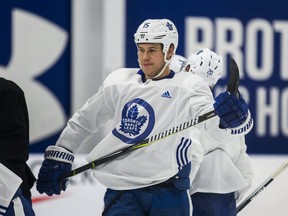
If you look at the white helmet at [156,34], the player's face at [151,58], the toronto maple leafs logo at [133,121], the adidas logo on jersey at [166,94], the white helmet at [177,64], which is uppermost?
the white helmet at [156,34]

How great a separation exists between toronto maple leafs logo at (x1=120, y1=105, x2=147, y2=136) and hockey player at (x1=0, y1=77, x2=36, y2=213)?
0.45 m

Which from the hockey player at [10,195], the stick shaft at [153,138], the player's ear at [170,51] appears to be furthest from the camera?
the player's ear at [170,51]

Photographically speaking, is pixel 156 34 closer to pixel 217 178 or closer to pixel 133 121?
pixel 133 121

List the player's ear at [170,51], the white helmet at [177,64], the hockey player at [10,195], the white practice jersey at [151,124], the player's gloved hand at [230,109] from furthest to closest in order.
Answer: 1. the white helmet at [177,64]
2. the player's ear at [170,51]
3. the white practice jersey at [151,124]
4. the player's gloved hand at [230,109]
5. the hockey player at [10,195]

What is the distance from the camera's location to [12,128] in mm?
2438

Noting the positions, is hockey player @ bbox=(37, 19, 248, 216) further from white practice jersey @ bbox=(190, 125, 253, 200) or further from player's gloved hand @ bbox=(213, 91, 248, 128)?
white practice jersey @ bbox=(190, 125, 253, 200)

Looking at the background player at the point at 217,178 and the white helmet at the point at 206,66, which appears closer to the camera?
the background player at the point at 217,178

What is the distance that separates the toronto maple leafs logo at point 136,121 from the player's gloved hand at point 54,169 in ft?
0.91

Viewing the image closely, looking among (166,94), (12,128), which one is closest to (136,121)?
(166,94)

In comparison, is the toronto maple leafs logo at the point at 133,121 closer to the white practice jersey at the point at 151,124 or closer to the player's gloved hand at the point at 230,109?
the white practice jersey at the point at 151,124

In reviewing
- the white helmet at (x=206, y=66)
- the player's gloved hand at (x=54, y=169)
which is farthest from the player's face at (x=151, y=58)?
the white helmet at (x=206, y=66)

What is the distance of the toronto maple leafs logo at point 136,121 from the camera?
279 cm

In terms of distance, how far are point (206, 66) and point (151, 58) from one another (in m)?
0.66

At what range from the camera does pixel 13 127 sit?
2.44m
